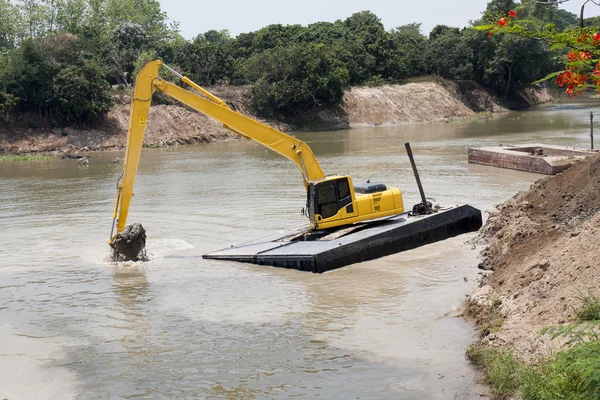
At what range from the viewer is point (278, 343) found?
1245cm

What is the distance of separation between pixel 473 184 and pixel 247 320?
17155 millimetres

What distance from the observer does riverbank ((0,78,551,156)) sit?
50.3 m

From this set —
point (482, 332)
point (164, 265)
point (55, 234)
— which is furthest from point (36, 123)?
point (482, 332)

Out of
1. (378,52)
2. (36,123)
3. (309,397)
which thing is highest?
(378,52)

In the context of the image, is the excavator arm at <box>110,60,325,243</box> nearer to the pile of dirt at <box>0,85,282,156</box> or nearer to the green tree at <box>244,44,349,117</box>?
the pile of dirt at <box>0,85,282,156</box>

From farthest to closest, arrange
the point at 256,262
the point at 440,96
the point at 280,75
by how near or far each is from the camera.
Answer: the point at 440,96, the point at 280,75, the point at 256,262

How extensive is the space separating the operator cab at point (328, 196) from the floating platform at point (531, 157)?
48.4 feet

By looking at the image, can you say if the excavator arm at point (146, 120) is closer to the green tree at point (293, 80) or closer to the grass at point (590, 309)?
the grass at point (590, 309)

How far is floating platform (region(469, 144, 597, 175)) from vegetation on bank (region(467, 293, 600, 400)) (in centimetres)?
2064

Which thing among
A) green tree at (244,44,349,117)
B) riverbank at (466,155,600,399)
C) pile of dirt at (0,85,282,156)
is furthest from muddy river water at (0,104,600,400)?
green tree at (244,44,349,117)

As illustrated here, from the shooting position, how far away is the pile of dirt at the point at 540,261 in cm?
1111

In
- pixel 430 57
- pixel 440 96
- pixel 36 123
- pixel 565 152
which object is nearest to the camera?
pixel 565 152

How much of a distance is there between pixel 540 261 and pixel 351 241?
5067 millimetres

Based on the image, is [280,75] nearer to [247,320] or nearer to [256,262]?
[256,262]
